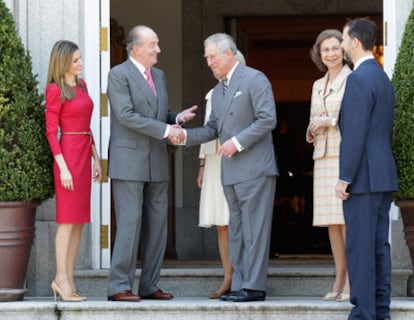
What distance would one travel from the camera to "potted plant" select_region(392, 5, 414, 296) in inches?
253

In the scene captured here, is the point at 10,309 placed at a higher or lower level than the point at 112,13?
lower

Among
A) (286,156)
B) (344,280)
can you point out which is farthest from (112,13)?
(344,280)

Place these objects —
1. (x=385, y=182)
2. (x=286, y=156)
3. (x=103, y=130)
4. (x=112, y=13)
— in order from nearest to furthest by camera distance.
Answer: (x=385, y=182)
(x=103, y=130)
(x=112, y=13)
(x=286, y=156)

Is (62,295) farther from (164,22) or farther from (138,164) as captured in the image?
(164,22)

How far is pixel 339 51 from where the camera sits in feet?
21.7

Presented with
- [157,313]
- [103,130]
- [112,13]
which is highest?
[112,13]

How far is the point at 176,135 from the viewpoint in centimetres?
657

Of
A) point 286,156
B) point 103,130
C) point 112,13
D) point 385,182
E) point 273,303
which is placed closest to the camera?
point 385,182

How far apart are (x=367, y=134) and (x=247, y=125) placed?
A: 3.20 ft

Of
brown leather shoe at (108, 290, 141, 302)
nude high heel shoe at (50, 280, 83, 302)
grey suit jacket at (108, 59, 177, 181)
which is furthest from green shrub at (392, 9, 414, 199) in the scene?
nude high heel shoe at (50, 280, 83, 302)

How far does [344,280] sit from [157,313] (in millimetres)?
1179

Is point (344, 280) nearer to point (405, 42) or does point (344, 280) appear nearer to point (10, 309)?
point (405, 42)

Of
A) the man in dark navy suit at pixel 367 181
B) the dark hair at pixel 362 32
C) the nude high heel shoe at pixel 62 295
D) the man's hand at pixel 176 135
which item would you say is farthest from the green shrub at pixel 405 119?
the nude high heel shoe at pixel 62 295

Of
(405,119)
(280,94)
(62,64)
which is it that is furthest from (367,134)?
(280,94)
